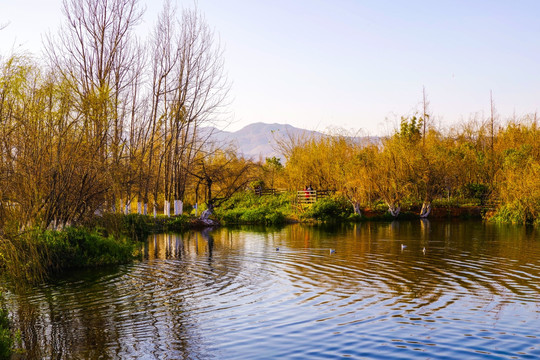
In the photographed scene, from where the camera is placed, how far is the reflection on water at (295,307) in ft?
27.9

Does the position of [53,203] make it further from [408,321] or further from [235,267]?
[408,321]

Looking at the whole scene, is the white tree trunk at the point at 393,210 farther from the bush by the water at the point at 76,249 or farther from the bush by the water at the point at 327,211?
the bush by the water at the point at 76,249

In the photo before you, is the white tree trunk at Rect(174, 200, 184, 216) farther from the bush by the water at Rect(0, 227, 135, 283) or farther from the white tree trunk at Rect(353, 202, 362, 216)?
the bush by the water at Rect(0, 227, 135, 283)

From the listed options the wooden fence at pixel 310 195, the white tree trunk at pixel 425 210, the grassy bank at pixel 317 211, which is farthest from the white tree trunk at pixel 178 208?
the white tree trunk at pixel 425 210

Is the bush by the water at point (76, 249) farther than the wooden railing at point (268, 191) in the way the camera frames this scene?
No

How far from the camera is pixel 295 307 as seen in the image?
442 inches

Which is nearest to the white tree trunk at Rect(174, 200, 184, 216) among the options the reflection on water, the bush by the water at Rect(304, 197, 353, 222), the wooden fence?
the bush by the water at Rect(304, 197, 353, 222)

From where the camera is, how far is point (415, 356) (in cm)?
802

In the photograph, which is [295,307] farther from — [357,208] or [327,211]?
[357,208]

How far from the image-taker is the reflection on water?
27.9 ft

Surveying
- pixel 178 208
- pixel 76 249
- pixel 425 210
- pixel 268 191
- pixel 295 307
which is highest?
pixel 268 191

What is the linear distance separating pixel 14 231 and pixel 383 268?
32.6 ft

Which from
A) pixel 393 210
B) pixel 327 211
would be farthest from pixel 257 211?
pixel 393 210

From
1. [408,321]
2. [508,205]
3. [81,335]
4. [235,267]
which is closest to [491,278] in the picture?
[408,321]
